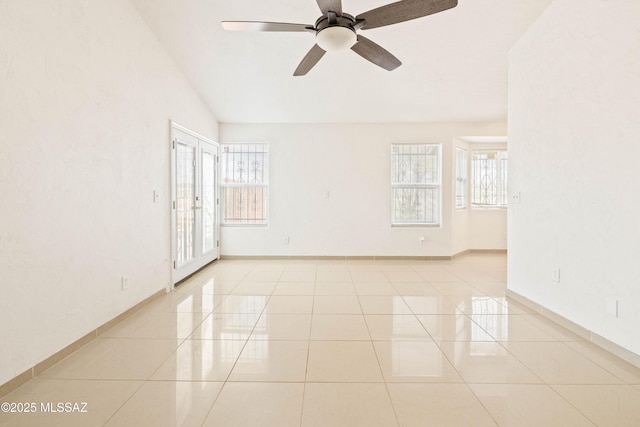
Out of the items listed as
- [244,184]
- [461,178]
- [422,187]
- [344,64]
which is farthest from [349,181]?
[461,178]

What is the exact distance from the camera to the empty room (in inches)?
73.1

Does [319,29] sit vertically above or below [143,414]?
above

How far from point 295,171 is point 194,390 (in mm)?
4282

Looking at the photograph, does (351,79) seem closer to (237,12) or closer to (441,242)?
(237,12)

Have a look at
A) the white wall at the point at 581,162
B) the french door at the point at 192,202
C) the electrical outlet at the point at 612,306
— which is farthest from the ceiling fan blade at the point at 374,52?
the french door at the point at 192,202

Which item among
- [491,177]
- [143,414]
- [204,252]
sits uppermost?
[491,177]

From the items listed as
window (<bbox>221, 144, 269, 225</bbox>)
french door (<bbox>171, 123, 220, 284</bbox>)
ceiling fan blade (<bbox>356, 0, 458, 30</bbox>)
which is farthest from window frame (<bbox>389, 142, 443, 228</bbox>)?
ceiling fan blade (<bbox>356, 0, 458, 30</bbox>)

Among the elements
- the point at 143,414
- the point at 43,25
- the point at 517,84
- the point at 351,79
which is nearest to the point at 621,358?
the point at 517,84

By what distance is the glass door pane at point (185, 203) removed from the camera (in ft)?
13.6

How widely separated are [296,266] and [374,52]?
144 inches

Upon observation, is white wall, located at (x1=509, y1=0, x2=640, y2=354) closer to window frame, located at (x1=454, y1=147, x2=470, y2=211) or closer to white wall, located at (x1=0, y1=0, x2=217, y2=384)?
window frame, located at (x1=454, y1=147, x2=470, y2=211)

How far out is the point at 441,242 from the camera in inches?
226

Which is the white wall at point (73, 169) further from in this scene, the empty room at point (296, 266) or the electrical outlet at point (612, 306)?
the electrical outlet at point (612, 306)

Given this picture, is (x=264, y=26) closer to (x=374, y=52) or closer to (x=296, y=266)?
(x=374, y=52)
